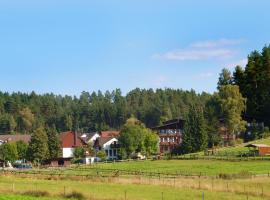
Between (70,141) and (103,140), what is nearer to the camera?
(70,141)

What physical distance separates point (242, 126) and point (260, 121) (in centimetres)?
940

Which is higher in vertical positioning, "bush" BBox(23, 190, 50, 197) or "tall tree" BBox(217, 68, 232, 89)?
"tall tree" BBox(217, 68, 232, 89)

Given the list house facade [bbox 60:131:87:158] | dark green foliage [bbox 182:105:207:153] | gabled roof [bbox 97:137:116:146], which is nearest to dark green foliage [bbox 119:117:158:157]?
dark green foliage [bbox 182:105:207:153]

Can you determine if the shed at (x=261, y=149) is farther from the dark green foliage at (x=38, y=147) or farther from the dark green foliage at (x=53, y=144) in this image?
the dark green foliage at (x=38, y=147)

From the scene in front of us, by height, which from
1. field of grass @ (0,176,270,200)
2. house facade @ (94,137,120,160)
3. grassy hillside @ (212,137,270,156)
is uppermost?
house facade @ (94,137,120,160)

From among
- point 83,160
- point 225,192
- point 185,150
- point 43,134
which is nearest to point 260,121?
point 185,150

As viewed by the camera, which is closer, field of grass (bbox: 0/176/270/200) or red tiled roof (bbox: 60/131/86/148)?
field of grass (bbox: 0/176/270/200)

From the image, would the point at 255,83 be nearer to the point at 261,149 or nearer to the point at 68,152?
the point at 261,149

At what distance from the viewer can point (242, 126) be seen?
112 meters

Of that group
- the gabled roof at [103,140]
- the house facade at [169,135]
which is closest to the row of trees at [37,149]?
the gabled roof at [103,140]

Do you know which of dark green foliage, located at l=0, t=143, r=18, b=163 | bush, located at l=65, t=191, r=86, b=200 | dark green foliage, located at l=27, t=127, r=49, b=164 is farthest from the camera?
dark green foliage, located at l=0, t=143, r=18, b=163

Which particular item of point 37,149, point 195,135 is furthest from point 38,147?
point 195,135

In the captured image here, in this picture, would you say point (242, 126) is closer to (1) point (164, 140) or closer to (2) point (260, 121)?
(2) point (260, 121)

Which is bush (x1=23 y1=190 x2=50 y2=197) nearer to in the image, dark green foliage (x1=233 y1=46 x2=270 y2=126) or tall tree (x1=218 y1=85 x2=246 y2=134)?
tall tree (x1=218 y1=85 x2=246 y2=134)
